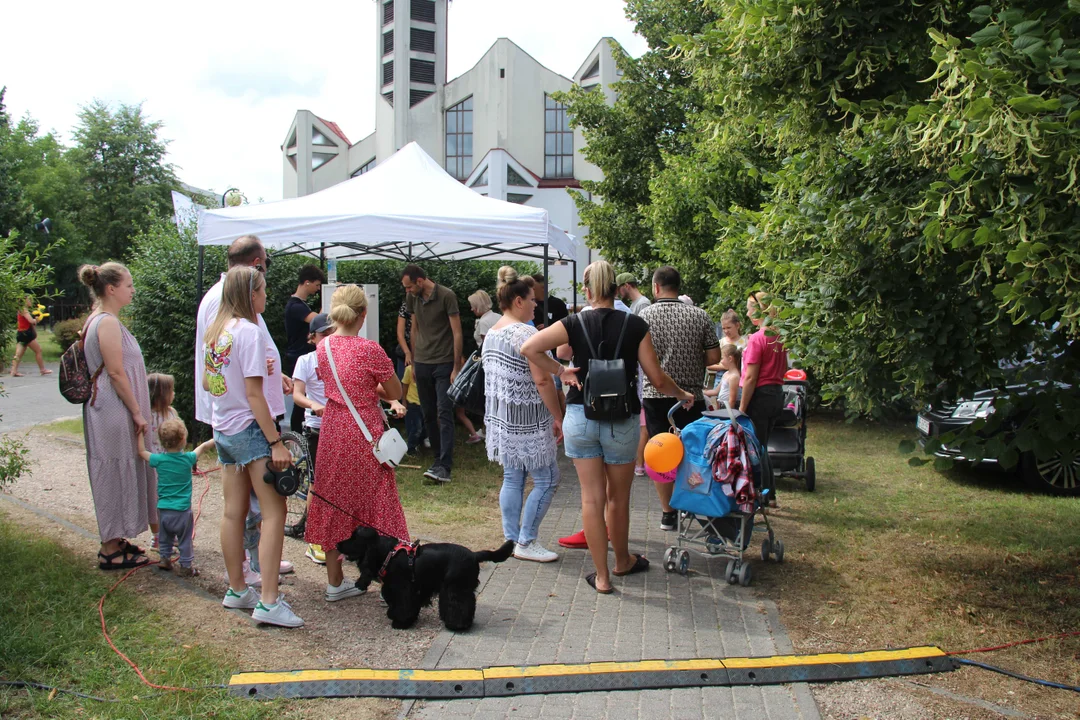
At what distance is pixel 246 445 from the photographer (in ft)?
14.6

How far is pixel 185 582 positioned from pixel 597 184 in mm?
17606

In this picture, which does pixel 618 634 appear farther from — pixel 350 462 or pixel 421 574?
pixel 350 462

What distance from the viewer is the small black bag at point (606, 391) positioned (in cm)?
497

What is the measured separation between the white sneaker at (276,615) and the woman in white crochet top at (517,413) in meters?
1.65

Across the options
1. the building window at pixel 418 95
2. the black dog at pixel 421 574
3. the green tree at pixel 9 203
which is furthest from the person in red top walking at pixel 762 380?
the building window at pixel 418 95

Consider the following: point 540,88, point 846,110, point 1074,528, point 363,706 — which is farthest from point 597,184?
point 540,88

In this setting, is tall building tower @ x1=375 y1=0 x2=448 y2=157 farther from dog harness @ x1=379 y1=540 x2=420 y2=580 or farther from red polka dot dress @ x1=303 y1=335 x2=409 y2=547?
dog harness @ x1=379 y1=540 x2=420 y2=580

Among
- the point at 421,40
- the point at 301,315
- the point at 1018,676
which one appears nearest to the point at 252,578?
the point at 301,315

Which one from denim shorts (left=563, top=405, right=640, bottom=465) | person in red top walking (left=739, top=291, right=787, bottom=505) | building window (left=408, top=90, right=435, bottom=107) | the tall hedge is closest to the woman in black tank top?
denim shorts (left=563, top=405, right=640, bottom=465)

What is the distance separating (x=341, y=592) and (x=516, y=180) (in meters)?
46.0

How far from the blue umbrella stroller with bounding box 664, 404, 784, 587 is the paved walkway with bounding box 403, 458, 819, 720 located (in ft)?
0.58

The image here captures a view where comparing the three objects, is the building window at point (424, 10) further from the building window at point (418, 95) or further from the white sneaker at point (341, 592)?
the white sneaker at point (341, 592)

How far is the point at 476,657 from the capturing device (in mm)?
4246

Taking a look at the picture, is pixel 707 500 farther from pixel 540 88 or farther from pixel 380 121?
pixel 380 121
